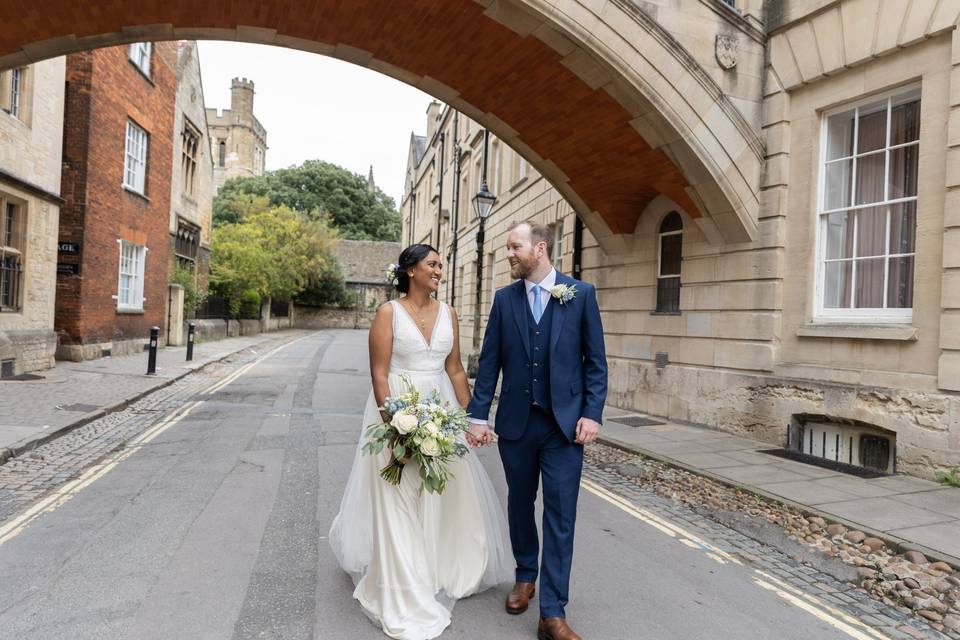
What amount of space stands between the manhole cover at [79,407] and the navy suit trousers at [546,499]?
8.00 m

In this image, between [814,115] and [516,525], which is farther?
[814,115]

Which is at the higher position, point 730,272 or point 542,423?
point 730,272

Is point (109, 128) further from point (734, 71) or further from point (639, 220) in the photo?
point (734, 71)

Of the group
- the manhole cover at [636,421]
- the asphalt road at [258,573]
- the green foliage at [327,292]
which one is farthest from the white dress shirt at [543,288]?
the green foliage at [327,292]

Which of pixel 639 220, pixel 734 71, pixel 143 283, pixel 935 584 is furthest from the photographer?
pixel 143 283

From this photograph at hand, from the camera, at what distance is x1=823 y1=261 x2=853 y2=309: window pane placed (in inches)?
311

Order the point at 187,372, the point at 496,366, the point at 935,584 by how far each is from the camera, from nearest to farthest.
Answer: the point at 496,366
the point at 935,584
the point at 187,372

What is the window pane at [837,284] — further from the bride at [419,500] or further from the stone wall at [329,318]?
the stone wall at [329,318]

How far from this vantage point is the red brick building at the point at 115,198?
15.2 meters

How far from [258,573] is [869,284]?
7.26 m

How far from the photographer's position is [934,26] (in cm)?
676

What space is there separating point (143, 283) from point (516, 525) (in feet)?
60.4

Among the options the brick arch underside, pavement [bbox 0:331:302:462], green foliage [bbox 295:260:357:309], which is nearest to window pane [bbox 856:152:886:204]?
the brick arch underside

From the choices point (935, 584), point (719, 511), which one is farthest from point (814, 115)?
point (935, 584)
